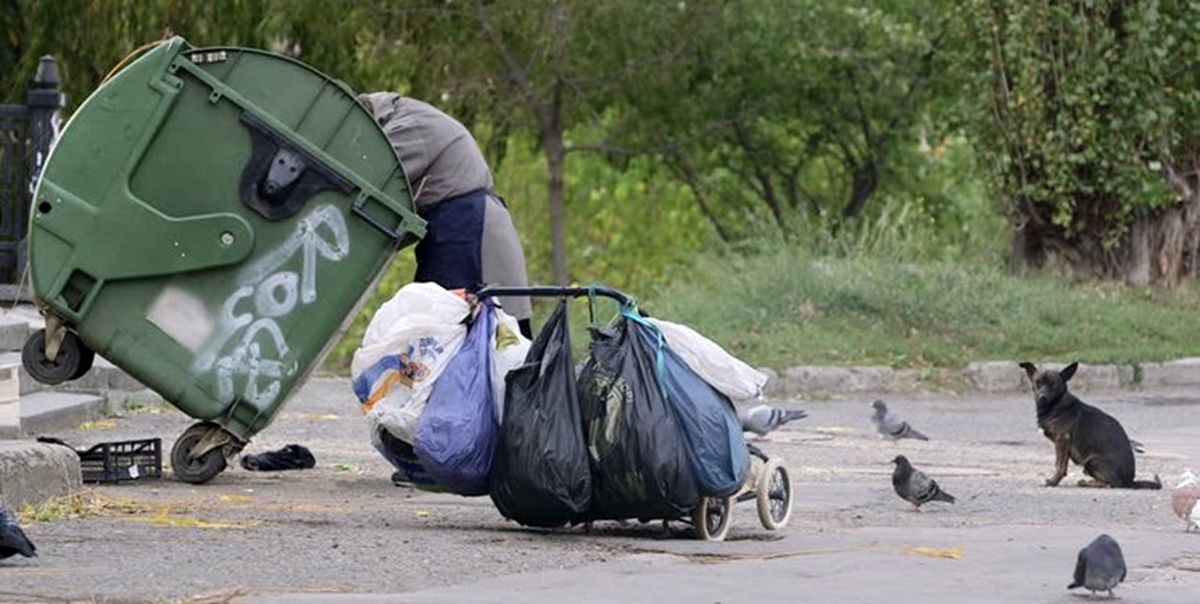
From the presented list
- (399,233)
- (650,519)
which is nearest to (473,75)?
(399,233)

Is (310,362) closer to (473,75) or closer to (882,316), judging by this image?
(882,316)

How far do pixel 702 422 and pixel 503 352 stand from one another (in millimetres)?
976

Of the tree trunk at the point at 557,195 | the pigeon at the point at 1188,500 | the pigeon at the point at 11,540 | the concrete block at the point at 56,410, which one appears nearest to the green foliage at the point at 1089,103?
the tree trunk at the point at 557,195

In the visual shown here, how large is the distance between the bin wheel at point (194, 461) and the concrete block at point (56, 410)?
151 centimetres

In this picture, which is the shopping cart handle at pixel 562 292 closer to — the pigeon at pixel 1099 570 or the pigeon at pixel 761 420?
the pigeon at pixel 1099 570

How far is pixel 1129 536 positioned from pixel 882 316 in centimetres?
936

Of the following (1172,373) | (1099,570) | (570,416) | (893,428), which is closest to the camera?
(1099,570)

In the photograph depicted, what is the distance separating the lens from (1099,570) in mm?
7262

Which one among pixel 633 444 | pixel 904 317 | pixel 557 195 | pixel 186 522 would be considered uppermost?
pixel 557 195

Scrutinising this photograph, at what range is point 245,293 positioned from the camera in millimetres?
9836

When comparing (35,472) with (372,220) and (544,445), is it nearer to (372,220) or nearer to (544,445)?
(372,220)

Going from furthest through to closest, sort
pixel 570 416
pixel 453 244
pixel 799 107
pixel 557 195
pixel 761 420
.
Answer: pixel 799 107
pixel 557 195
pixel 761 420
pixel 453 244
pixel 570 416

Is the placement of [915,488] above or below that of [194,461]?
above

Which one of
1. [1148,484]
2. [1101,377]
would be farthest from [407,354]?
[1101,377]
